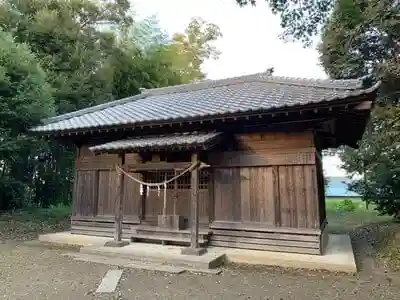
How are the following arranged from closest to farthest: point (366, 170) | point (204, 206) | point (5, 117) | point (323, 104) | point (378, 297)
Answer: point (378, 297) < point (323, 104) < point (204, 206) < point (5, 117) < point (366, 170)

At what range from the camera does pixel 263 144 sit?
22.3 ft

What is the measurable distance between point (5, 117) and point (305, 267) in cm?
866

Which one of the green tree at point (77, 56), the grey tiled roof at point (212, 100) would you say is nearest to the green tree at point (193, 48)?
the green tree at point (77, 56)

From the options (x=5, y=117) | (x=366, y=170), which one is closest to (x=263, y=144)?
(x=366, y=170)

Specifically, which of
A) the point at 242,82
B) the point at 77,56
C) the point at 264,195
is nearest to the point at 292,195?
the point at 264,195

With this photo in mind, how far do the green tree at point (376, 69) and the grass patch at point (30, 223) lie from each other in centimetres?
962

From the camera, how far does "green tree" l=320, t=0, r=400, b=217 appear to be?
8.52 meters

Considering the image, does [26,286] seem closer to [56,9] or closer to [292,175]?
[292,175]

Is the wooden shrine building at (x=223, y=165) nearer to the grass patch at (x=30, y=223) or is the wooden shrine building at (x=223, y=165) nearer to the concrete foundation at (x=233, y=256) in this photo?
the concrete foundation at (x=233, y=256)

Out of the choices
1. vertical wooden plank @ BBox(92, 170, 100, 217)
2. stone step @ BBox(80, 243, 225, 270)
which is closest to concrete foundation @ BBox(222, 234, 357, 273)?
stone step @ BBox(80, 243, 225, 270)

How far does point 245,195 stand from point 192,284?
97.0 inches

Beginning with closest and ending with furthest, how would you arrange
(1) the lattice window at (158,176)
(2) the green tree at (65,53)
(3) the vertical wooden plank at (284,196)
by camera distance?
(3) the vertical wooden plank at (284,196) < (1) the lattice window at (158,176) < (2) the green tree at (65,53)

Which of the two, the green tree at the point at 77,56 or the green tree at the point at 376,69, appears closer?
the green tree at the point at 376,69

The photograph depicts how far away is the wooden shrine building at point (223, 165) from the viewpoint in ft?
20.7
